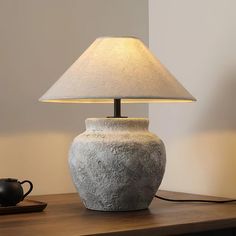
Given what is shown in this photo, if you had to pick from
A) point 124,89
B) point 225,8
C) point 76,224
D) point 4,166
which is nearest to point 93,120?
point 124,89

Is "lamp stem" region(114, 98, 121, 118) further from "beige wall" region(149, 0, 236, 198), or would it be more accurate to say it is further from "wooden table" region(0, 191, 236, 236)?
"beige wall" region(149, 0, 236, 198)

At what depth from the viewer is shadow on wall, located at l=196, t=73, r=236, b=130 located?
1698 millimetres

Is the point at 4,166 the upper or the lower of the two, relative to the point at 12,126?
lower

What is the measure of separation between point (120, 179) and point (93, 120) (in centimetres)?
17

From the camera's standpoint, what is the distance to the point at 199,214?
1363mm

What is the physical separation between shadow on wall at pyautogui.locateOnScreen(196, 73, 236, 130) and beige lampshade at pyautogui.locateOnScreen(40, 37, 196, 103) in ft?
0.99

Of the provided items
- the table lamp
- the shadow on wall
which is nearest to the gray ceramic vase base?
the table lamp

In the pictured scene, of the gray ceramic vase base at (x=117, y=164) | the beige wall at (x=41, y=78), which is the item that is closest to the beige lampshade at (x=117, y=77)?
the gray ceramic vase base at (x=117, y=164)

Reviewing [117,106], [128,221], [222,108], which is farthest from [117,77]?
[222,108]

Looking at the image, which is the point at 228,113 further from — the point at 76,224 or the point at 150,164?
the point at 76,224

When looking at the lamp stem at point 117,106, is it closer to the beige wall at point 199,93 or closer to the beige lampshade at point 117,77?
the beige lampshade at point 117,77

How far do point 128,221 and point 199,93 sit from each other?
655 mm

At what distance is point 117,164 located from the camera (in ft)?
4.56

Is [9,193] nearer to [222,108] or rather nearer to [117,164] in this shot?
[117,164]
